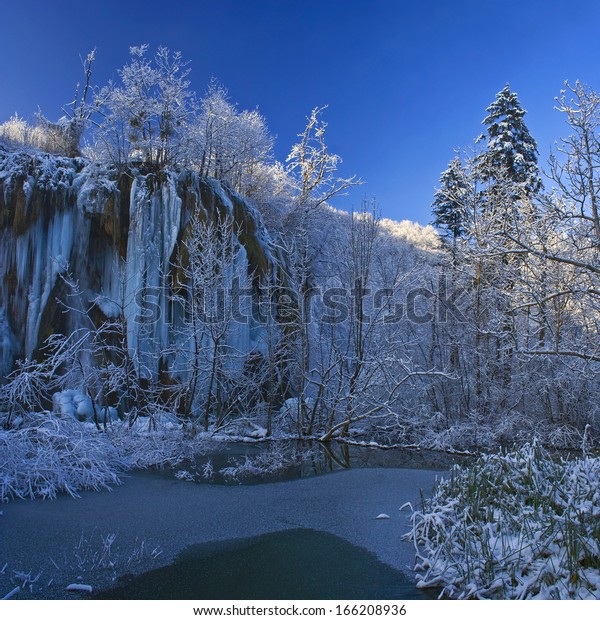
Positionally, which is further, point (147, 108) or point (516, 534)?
point (147, 108)

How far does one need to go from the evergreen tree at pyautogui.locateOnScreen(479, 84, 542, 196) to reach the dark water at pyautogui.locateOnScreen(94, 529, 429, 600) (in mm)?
13188

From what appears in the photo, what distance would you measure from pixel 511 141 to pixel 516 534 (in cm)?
1453

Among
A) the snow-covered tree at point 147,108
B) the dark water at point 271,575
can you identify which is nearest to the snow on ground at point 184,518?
the dark water at point 271,575

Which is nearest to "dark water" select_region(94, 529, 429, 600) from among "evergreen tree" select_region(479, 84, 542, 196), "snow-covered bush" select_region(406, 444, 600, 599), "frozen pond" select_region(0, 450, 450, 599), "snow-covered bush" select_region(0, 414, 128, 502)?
"frozen pond" select_region(0, 450, 450, 599)

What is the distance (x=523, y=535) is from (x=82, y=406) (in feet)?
32.3

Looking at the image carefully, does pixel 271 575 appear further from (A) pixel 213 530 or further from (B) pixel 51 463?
(B) pixel 51 463

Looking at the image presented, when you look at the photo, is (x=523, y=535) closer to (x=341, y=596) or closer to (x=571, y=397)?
(x=341, y=596)

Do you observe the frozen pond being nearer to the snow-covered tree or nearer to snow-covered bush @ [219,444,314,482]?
snow-covered bush @ [219,444,314,482]

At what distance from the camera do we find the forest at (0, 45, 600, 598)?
707cm

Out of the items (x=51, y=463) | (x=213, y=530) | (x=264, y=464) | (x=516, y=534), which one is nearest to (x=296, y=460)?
(x=264, y=464)

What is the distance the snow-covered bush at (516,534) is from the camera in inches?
102

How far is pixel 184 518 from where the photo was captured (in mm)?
4133

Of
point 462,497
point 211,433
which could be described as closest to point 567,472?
point 462,497

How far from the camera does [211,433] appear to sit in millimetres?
8812
